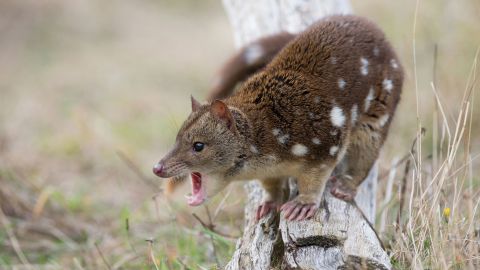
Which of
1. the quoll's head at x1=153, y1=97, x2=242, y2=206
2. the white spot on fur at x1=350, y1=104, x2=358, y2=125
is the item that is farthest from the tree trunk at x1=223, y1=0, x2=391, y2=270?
the white spot on fur at x1=350, y1=104, x2=358, y2=125

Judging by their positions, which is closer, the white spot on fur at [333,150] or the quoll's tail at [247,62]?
the white spot on fur at [333,150]

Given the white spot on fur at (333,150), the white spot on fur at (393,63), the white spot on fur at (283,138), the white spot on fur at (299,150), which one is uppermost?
the white spot on fur at (393,63)

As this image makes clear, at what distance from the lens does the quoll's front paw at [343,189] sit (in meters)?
4.08

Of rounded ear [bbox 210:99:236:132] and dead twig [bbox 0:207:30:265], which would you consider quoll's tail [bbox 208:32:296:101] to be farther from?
dead twig [bbox 0:207:30:265]

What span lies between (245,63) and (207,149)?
4.27 feet

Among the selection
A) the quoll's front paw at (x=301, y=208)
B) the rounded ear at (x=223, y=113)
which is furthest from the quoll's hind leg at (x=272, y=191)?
the rounded ear at (x=223, y=113)

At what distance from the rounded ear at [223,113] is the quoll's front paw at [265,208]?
567mm

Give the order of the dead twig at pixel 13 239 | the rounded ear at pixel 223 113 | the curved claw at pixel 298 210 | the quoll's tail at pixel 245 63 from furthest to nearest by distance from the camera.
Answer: the dead twig at pixel 13 239, the quoll's tail at pixel 245 63, the rounded ear at pixel 223 113, the curved claw at pixel 298 210

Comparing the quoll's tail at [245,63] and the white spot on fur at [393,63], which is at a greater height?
the quoll's tail at [245,63]

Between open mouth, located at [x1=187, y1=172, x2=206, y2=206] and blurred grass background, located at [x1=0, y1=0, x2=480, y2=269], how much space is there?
353 millimetres

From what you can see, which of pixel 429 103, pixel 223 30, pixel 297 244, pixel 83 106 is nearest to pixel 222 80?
pixel 297 244

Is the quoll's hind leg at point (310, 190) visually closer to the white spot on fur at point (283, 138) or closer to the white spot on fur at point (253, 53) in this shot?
the white spot on fur at point (283, 138)

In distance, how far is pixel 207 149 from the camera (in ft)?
12.8

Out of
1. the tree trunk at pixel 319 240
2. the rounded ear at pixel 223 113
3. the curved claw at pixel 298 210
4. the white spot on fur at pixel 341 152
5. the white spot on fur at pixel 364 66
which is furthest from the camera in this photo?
the white spot on fur at pixel 364 66
